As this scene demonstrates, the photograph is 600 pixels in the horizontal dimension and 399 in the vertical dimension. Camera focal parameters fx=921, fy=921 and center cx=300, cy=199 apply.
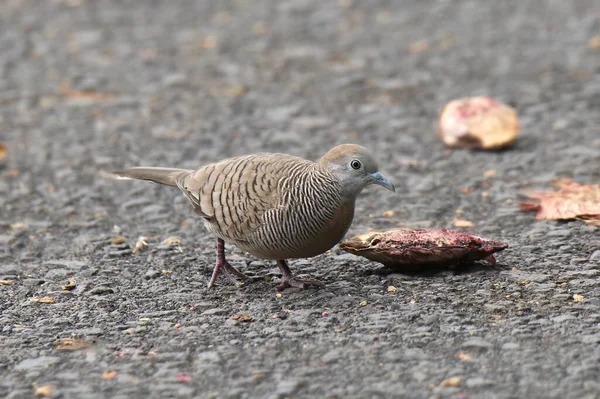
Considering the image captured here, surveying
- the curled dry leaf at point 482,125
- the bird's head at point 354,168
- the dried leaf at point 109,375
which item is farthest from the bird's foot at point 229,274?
the curled dry leaf at point 482,125

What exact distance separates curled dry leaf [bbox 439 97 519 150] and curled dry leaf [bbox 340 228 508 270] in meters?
2.34

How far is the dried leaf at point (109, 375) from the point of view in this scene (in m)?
4.05

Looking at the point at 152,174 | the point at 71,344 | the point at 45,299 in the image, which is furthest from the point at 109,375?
the point at 152,174

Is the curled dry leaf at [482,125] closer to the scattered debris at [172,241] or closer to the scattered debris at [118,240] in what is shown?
the scattered debris at [172,241]

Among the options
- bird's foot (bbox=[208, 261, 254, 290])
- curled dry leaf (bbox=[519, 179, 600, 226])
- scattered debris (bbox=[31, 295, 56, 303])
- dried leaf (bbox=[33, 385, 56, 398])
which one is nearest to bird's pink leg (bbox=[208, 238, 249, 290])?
bird's foot (bbox=[208, 261, 254, 290])

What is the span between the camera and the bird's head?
475cm

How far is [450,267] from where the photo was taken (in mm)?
5098

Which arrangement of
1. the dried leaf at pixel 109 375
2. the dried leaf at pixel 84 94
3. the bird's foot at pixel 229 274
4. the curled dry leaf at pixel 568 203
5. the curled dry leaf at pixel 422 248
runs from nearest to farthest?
the dried leaf at pixel 109 375
the curled dry leaf at pixel 422 248
the bird's foot at pixel 229 274
the curled dry leaf at pixel 568 203
the dried leaf at pixel 84 94

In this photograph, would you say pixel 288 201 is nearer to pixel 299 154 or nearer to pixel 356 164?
pixel 356 164

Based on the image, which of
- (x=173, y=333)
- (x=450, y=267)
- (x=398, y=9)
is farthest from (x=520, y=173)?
(x=398, y=9)

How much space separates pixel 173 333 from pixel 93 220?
2168 millimetres

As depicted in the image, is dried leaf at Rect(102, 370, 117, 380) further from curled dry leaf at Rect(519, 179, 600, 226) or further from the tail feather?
curled dry leaf at Rect(519, 179, 600, 226)

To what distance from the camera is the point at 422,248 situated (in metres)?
4.96

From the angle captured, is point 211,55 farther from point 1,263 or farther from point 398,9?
point 1,263
